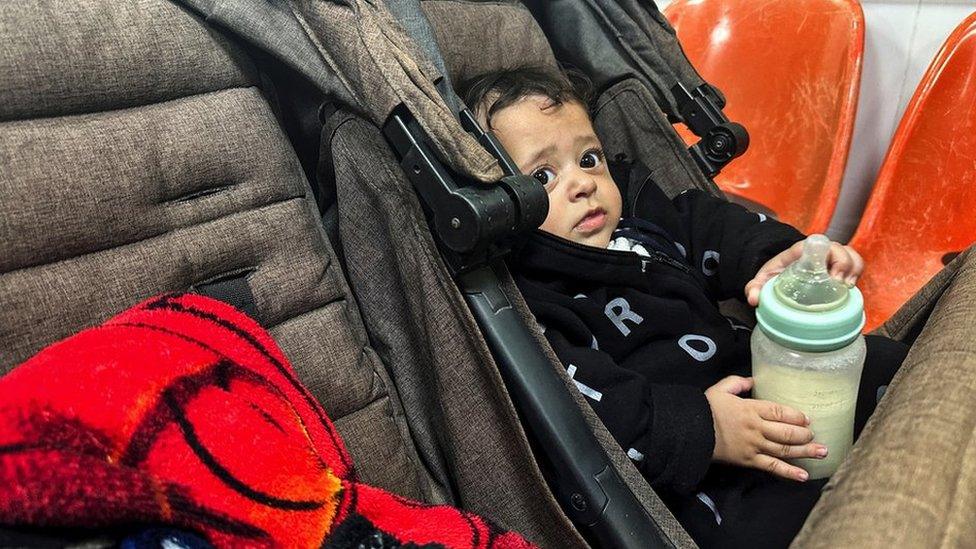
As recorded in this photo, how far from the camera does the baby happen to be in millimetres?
816

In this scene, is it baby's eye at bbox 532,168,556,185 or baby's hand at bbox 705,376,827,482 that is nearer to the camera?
baby's hand at bbox 705,376,827,482

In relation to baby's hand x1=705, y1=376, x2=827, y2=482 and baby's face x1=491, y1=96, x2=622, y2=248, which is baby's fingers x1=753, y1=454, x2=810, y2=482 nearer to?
baby's hand x1=705, y1=376, x2=827, y2=482

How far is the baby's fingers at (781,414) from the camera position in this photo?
30.8 inches

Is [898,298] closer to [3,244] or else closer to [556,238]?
[556,238]

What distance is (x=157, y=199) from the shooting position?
79cm

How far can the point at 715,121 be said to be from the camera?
4.07 feet

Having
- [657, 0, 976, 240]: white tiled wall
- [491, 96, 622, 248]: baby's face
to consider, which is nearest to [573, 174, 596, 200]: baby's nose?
[491, 96, 622, 248]: baby's face

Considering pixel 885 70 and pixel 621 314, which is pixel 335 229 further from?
pixel 885 70

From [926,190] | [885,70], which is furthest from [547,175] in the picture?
[885,70]

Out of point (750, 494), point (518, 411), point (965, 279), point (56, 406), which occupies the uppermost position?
point (56, 406)

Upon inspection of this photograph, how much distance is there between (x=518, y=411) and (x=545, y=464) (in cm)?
7

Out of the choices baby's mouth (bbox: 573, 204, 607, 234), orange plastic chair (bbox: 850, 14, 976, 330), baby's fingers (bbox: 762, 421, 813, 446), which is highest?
baby's mouth (bbox: 573, 204, 607, 234)

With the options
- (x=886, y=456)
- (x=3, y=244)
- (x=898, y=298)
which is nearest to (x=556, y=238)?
(x=886, y=456)

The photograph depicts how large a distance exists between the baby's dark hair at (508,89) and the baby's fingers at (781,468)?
58 centimetres
